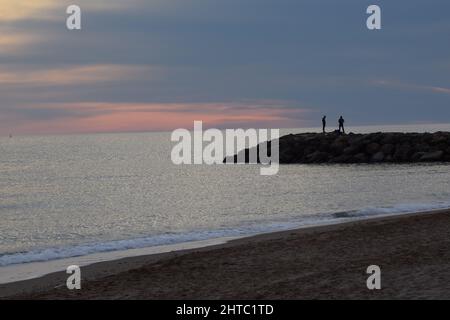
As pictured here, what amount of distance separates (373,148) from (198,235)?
1591 inches

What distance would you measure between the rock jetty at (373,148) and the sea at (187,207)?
13.3 feet

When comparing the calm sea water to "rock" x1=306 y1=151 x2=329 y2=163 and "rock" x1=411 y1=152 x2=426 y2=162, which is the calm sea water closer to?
"rock" x1=411 y1=152 x2=426 y2=162

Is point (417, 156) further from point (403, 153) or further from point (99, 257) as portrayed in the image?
point (99, 257)

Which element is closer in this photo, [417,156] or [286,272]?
[286,272]

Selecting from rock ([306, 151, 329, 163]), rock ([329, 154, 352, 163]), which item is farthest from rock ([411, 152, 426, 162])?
rock ([306, 151, 329, 163])

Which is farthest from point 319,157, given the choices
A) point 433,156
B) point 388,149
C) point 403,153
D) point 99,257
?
point 99,257

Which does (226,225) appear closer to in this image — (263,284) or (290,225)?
(290,225)

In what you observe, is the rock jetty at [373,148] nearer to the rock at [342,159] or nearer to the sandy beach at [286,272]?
the rock at [342,159]

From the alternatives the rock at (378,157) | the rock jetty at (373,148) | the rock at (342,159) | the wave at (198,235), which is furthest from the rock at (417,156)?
the wave at (198,235)

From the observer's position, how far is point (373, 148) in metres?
59.4

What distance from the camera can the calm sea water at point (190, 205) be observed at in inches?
881

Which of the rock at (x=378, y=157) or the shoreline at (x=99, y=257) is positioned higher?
the rock at (x=378, y=157)
